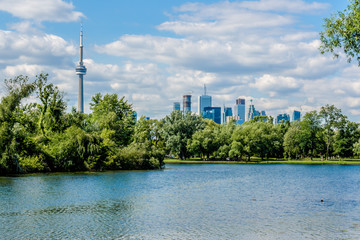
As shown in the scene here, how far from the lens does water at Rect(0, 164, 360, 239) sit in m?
21.9

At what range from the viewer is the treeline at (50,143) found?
54.3 metres

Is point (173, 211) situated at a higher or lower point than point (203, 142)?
lower

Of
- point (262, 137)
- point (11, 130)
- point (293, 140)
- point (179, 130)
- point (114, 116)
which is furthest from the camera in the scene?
point (179, 130)

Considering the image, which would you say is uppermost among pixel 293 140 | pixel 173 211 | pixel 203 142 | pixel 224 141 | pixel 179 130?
pixel 179 130

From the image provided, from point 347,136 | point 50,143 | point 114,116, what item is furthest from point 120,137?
point 347,136

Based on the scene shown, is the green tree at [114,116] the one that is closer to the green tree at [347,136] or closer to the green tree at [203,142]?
the green tree at [203,142]

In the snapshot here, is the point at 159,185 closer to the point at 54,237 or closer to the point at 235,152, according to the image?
the point at 54,237

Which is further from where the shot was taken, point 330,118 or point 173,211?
point 330,118

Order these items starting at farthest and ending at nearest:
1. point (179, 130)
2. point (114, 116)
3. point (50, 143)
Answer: point (179, 130)
point (114, 116)
point (50, 143)

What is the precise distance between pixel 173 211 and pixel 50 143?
1543 inches

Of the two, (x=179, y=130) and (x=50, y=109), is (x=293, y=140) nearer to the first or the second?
(x=179, y=130)

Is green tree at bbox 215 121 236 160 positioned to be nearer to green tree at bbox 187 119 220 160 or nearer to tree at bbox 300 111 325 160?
green tree at bbox 187 119 220 160

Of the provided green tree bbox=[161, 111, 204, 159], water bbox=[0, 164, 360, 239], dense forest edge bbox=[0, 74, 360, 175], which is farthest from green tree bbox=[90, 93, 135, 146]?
water bbox=[0, 164, 360, 239]

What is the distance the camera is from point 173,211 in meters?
28.5
